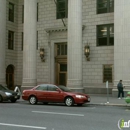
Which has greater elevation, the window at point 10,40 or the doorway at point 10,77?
the window at point 10,40

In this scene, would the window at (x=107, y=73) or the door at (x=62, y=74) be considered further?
the door at (x=62, y=74)

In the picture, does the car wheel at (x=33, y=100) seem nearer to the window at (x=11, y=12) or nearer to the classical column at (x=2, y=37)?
the classical column at (x=2, y=37)

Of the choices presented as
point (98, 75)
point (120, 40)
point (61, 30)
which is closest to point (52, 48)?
point (61, 30)

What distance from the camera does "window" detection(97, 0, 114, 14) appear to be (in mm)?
29909

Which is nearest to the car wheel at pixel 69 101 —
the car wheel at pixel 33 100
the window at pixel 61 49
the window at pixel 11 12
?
the car wheel at pixel 33 100

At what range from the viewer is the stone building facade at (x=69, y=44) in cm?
2552

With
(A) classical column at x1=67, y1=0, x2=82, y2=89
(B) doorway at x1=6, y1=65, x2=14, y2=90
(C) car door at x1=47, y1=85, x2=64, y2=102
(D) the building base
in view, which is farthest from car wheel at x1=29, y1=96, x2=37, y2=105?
(B) doorway at x1=6, y1=65, x2=14, y2=90

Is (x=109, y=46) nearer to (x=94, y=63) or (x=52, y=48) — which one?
(x=94, y=63)

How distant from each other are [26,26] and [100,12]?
815cm

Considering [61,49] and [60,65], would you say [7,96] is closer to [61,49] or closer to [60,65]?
[60,65]

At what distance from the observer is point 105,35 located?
30.2 metres

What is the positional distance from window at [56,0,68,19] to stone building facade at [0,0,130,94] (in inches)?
15.2

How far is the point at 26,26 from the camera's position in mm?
29406

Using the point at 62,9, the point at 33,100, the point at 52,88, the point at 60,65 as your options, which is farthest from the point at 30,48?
the point at 52,88
